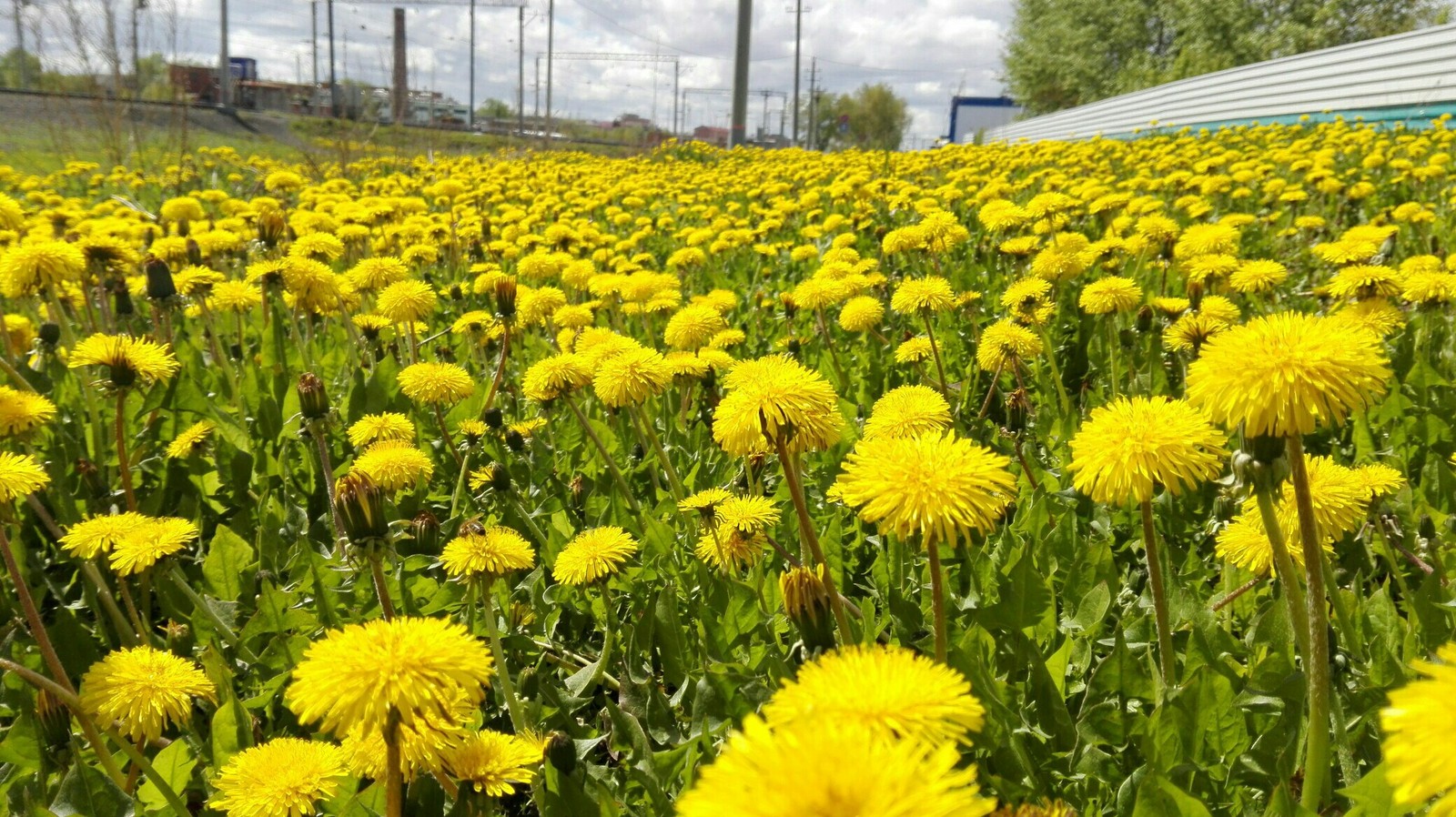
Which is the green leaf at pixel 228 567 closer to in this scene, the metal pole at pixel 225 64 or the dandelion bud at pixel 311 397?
the dandelion bud at pixel 311 397

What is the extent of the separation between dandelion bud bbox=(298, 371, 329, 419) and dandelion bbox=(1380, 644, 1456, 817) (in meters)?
2.16

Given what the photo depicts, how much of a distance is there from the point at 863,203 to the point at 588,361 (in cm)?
434

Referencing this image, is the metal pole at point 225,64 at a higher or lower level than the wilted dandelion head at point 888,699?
higher

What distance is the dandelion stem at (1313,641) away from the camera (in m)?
0.97

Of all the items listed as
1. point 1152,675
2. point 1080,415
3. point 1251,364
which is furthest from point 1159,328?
point 1251,364

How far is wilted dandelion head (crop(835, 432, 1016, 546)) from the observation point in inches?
42.4

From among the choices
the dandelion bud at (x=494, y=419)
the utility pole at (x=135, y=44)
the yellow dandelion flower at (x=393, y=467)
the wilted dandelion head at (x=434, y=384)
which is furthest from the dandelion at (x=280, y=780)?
the utility pole at (x=135, y=44)

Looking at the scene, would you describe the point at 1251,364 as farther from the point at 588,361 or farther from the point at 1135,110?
the point at 1135,110

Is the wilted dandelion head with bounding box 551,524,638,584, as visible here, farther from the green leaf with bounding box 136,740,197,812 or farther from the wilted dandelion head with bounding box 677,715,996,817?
the wilted dandelion head with bounding box 677,715,996,817

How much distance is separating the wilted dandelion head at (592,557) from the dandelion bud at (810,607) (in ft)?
2.06

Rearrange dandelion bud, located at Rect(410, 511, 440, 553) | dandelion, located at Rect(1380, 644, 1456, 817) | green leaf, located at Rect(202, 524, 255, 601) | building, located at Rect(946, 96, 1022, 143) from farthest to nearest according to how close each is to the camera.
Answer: building, located at Rect(946, 96, 1022, 143) → green leaf, located at Rect(202, 524, 255, 601) → dandelion bud, located at Rect(410, 511, 440, 553) → dandelion, located at Rect(1380, 644, 1456, 817)

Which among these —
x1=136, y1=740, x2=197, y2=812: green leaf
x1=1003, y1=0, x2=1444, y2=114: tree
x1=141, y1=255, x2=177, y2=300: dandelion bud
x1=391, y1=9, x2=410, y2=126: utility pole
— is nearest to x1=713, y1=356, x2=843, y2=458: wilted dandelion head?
x1=136, y1=740, x2=197, y2=812: green leaf

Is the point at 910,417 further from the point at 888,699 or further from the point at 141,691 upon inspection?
the point at 141,691

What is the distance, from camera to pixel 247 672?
1.86 m
